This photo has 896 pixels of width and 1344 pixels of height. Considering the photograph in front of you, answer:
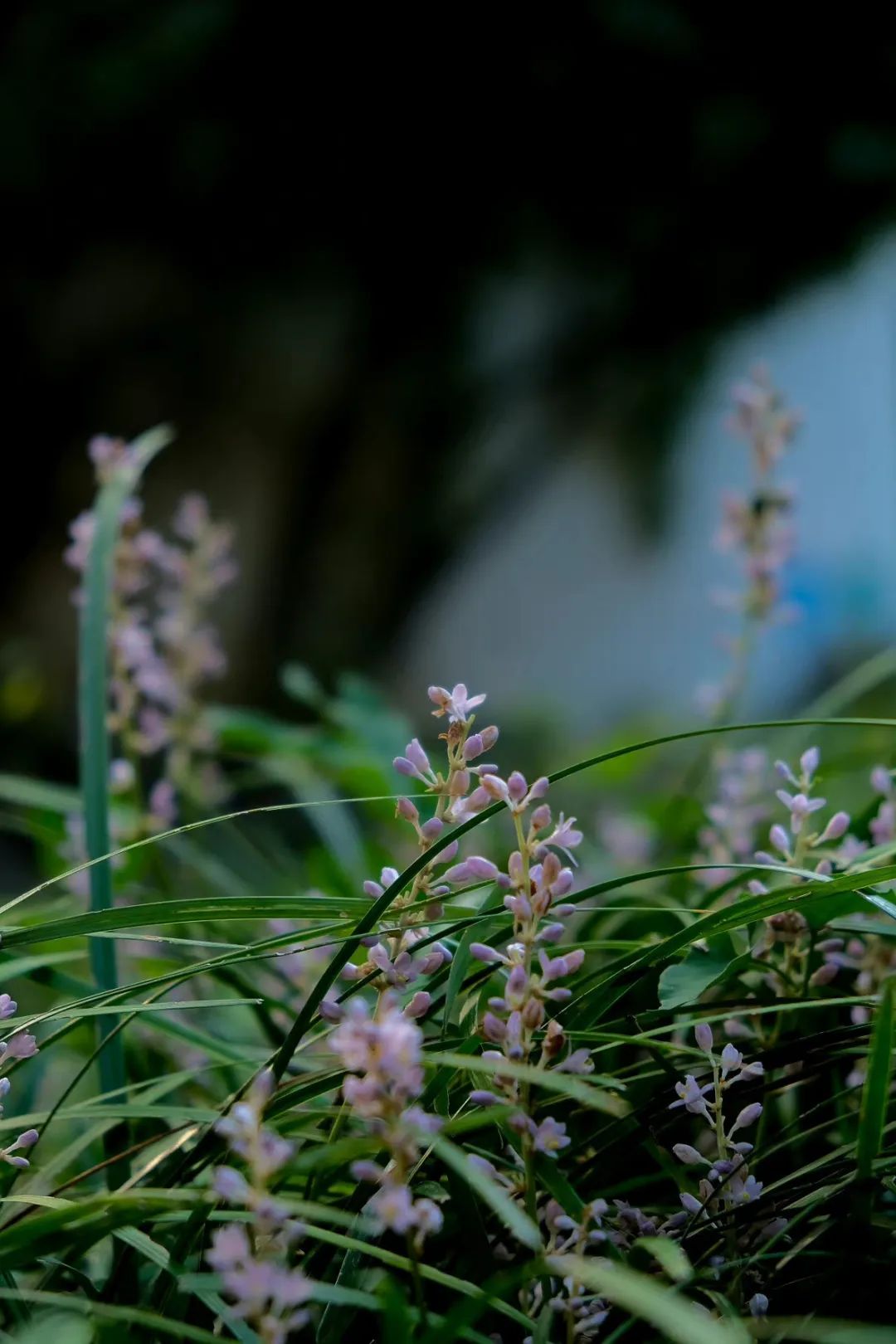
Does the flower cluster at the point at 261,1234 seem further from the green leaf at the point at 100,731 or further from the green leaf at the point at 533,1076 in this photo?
the green leaf at the point at 100,731

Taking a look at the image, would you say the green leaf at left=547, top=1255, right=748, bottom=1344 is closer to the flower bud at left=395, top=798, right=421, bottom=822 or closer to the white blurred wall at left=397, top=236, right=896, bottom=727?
the flower bud at left=395, top=798, right=421, bottom=822

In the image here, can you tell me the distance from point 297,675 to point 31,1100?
0.39m

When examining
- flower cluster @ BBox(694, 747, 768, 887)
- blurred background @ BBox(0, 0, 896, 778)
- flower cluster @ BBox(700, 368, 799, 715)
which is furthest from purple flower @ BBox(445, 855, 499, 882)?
blurred background @ BBox(0, 0, 896, 778)

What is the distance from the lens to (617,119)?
423 centimetres

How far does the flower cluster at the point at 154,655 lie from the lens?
0.71m

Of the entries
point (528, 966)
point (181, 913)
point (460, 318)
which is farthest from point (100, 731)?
point (460, 318)

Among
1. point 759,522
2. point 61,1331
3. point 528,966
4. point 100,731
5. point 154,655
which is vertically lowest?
point 61,1331

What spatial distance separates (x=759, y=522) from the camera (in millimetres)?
820

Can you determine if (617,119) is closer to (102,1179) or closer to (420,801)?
(420,801)

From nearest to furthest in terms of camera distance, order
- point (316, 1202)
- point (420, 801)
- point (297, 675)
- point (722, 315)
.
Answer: point (316, 1202) → point (420, 801) → point (297, 675) → point (722, 315)

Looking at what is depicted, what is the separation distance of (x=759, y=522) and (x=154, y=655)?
430mm

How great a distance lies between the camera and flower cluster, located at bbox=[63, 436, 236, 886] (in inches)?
28.0

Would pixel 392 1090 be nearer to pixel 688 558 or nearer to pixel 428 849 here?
pixel 428 849

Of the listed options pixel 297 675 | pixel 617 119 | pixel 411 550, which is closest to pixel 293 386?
pixel 411 550
